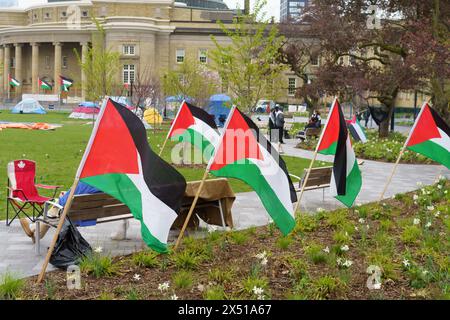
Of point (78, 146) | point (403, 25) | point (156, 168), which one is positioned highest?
point (403, 25)

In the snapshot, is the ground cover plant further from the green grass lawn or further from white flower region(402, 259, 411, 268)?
the green grass lawn

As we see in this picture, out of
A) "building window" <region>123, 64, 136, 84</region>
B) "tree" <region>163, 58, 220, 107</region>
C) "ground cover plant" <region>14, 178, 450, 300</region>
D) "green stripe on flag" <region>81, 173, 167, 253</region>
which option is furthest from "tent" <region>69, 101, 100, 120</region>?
"green stripe on flag" <region>81, 173, 167, 253</region>

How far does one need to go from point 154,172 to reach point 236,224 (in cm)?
359

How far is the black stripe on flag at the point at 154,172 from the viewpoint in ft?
23.4

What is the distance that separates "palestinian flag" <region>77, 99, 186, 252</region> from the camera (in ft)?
22.7

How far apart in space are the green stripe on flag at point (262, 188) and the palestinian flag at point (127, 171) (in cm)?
125

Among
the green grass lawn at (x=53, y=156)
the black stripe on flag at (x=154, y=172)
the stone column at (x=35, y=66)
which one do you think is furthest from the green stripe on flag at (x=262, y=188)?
the stone column at (x=35, y=66)

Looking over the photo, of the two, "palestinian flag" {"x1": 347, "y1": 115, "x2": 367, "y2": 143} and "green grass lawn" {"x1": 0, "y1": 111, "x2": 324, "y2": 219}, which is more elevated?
"palestinian flag" {"x1": 347, "y1": 115, "x2": 367, "y2": 143}

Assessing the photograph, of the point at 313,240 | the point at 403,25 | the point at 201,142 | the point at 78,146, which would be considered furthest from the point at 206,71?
the point at 313,240

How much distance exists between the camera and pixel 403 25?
30.8m

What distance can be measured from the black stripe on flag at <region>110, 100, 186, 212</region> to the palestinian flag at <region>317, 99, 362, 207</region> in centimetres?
335

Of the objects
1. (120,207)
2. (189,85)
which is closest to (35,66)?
(189,85)
